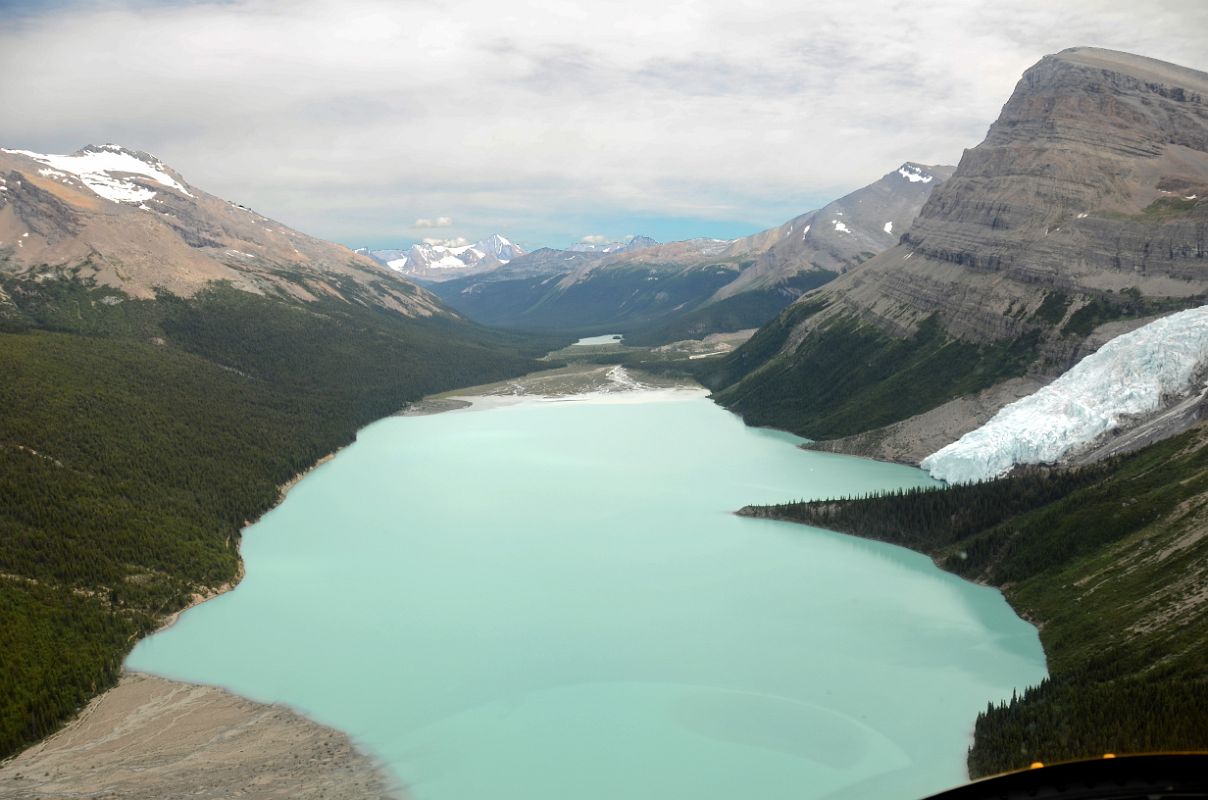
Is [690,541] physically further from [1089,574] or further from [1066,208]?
[1066,208]

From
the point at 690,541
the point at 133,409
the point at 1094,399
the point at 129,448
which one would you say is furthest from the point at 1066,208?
the point at 133,409

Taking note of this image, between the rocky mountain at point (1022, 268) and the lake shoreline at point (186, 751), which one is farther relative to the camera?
the rocky mountain at point (1022, 268)

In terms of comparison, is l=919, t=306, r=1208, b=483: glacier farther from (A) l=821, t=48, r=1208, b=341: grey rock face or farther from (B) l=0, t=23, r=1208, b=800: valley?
(A) l=821, t=48, r=1208, b=341: grey rock face

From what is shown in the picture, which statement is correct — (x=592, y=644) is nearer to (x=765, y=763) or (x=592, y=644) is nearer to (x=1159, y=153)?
(x=765, y=763)

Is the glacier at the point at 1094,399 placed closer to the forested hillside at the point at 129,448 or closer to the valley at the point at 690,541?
the valley at the point at 690,541

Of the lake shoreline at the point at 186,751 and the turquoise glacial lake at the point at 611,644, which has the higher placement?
the turquoise glacial lake at the point at 611,644

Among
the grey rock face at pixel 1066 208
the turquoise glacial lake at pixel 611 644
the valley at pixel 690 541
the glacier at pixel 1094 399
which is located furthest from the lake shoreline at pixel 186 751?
the grey rock face at pixel 1066 208
